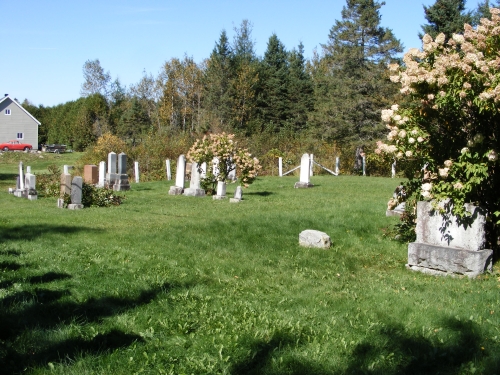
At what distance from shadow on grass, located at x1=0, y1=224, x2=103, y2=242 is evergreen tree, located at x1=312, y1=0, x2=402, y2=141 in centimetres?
2555

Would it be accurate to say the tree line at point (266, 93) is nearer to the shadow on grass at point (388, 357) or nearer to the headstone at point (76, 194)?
the headstone at point (76, 194)

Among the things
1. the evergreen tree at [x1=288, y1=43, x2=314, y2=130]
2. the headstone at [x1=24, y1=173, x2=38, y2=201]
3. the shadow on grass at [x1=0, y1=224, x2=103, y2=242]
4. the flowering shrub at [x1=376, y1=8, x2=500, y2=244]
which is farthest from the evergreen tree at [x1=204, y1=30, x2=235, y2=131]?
the flowering shrub at [x1=376, y1=8, x2=500, y2=244]

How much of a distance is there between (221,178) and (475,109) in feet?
37.2

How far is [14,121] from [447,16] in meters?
53.1

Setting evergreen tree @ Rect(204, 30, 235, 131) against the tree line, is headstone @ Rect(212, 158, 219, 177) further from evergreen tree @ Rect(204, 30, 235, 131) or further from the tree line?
evergreen tree @ Rect(204, 30, 235, 131)

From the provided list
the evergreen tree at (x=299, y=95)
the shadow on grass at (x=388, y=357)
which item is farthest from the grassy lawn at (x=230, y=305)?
the evergreen tree at (x=299, y=95)

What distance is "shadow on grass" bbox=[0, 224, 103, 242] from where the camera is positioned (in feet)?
30.1

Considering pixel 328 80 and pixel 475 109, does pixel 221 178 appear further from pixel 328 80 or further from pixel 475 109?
pixel 328 80

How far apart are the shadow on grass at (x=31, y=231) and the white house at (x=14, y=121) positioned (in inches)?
2400

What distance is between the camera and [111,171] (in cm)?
2183

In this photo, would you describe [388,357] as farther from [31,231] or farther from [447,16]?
[447,16]

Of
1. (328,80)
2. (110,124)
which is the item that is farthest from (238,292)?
(110,124)

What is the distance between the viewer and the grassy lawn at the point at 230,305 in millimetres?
4336

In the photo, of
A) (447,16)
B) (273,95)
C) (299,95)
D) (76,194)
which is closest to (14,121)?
(273,95)
